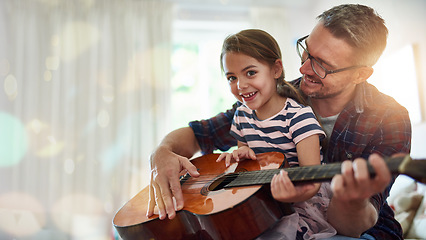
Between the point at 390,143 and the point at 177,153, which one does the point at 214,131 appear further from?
the point at 390,143

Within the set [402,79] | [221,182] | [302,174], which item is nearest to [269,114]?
[221,182]

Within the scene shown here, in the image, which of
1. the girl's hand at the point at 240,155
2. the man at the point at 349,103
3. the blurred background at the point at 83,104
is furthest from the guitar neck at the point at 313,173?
the blurred background at the point at 83,104

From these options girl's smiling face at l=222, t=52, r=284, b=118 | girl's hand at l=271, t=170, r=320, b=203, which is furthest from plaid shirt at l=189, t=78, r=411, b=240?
girl's hand at l=271, t=170, r=320, b=203

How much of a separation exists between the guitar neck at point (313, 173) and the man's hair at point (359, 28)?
2.18 ft

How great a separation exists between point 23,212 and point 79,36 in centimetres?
212

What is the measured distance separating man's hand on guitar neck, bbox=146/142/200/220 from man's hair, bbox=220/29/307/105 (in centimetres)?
47

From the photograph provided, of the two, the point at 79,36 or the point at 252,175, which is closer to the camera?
the point at 252,175

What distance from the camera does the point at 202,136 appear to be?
1808 mm

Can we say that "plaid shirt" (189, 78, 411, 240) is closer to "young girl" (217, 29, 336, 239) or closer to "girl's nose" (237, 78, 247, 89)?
"young girl" (217, 29, 336, 239)

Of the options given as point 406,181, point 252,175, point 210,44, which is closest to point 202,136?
point 252,175

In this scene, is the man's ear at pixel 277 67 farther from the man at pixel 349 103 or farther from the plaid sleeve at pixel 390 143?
the plaid sleeve at pixel 390 143

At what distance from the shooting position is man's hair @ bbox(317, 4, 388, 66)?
4.70 ft

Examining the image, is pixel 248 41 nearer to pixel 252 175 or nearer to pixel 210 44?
pixel 252 175

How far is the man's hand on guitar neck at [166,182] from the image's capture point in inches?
46.2
